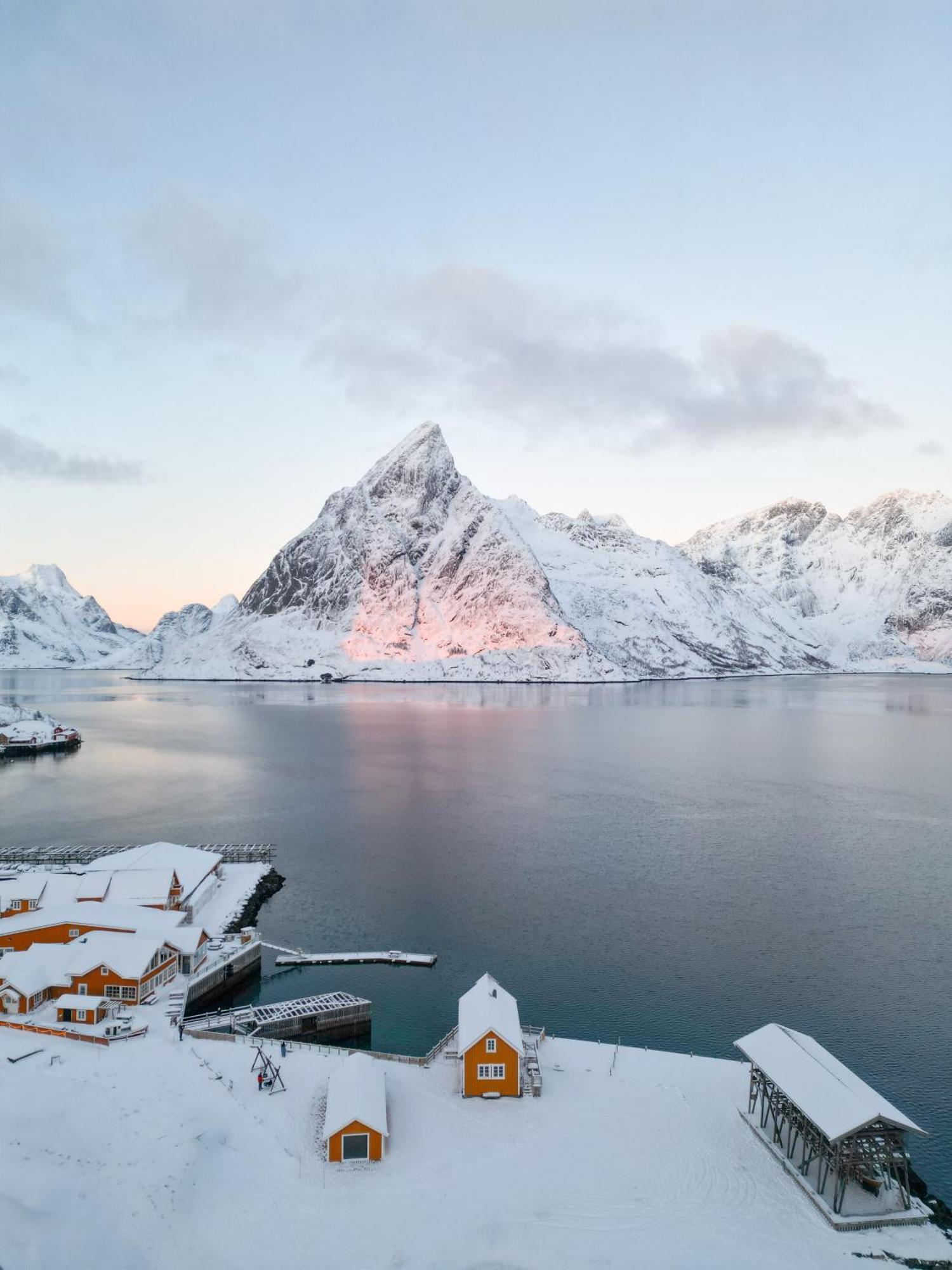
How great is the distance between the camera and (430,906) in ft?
160

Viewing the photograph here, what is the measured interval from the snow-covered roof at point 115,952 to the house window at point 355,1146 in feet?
46.8

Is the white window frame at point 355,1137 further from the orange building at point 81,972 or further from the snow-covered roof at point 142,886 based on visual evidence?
the snow-covered roof at point 142,886

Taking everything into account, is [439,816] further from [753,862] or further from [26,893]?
[26,893]

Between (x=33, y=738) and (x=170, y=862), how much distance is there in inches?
3431

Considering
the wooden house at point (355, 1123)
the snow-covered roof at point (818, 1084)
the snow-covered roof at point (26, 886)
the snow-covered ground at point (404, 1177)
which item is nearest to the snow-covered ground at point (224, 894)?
the snow-covered roof at point (26, 886)

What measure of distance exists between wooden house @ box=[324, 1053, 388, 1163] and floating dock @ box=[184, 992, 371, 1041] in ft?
28.4

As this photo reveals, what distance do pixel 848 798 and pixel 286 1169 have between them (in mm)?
70265

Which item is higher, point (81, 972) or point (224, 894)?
point (81, 972)

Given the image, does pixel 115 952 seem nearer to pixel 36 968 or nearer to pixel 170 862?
pixel 36 968

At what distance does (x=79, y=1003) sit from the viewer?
31734mm

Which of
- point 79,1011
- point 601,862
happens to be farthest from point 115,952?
point 601,862

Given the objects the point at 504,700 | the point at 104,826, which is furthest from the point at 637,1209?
the point at 504,700

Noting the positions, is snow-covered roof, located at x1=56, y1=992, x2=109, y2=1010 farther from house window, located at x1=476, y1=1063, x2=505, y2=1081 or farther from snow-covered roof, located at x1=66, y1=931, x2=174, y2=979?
house window, located at x1=476, y1=1063, x2=505, y2=1081

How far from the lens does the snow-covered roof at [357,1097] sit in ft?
77.5
